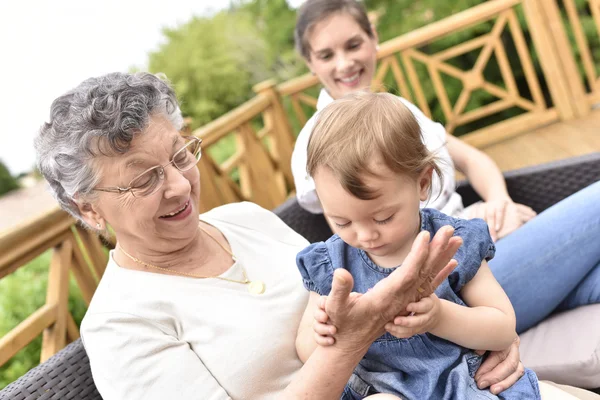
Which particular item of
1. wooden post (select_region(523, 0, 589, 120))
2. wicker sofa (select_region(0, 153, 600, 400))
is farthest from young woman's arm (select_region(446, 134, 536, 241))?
wooden post (select_region(523, 0, 589, 120))

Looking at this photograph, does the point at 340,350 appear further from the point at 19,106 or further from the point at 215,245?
the point at 19,106

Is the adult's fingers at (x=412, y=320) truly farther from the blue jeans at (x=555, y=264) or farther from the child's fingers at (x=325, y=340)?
the blue jeans at (x=555, y=264)

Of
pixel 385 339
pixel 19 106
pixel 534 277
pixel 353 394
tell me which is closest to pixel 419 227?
pixel 385 339

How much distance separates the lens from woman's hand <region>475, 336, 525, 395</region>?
1366 mm

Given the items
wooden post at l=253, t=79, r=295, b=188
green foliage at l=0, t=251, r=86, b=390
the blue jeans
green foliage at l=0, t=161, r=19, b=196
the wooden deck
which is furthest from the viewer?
green foliage at l=0, t=161, r=19, b=196

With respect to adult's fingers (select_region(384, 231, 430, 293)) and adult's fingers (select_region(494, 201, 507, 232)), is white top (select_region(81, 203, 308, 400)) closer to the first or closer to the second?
adult's fingers (select_region(384, 231, 430, 293))

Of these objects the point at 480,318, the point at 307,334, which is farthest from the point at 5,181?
the point at 480,318

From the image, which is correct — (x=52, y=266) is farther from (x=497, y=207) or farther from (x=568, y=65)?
(x=568, y=65)

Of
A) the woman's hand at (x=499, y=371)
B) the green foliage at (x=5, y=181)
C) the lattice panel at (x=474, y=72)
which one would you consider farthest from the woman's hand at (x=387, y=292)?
the green foliage at (x=5, y=181)

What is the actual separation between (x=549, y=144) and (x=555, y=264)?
317cm

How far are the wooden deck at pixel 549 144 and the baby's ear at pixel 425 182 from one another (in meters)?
3.34

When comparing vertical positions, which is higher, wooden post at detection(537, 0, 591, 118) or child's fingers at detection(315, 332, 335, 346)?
child's fingers at detection(315, 332, 335, 346)

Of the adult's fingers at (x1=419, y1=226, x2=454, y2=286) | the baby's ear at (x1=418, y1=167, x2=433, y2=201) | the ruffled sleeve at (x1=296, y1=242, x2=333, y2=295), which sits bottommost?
the ruffled sleeve at (x1=296, y1=242, x2=333, y2=295)

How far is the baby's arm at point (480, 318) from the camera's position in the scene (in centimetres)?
124
